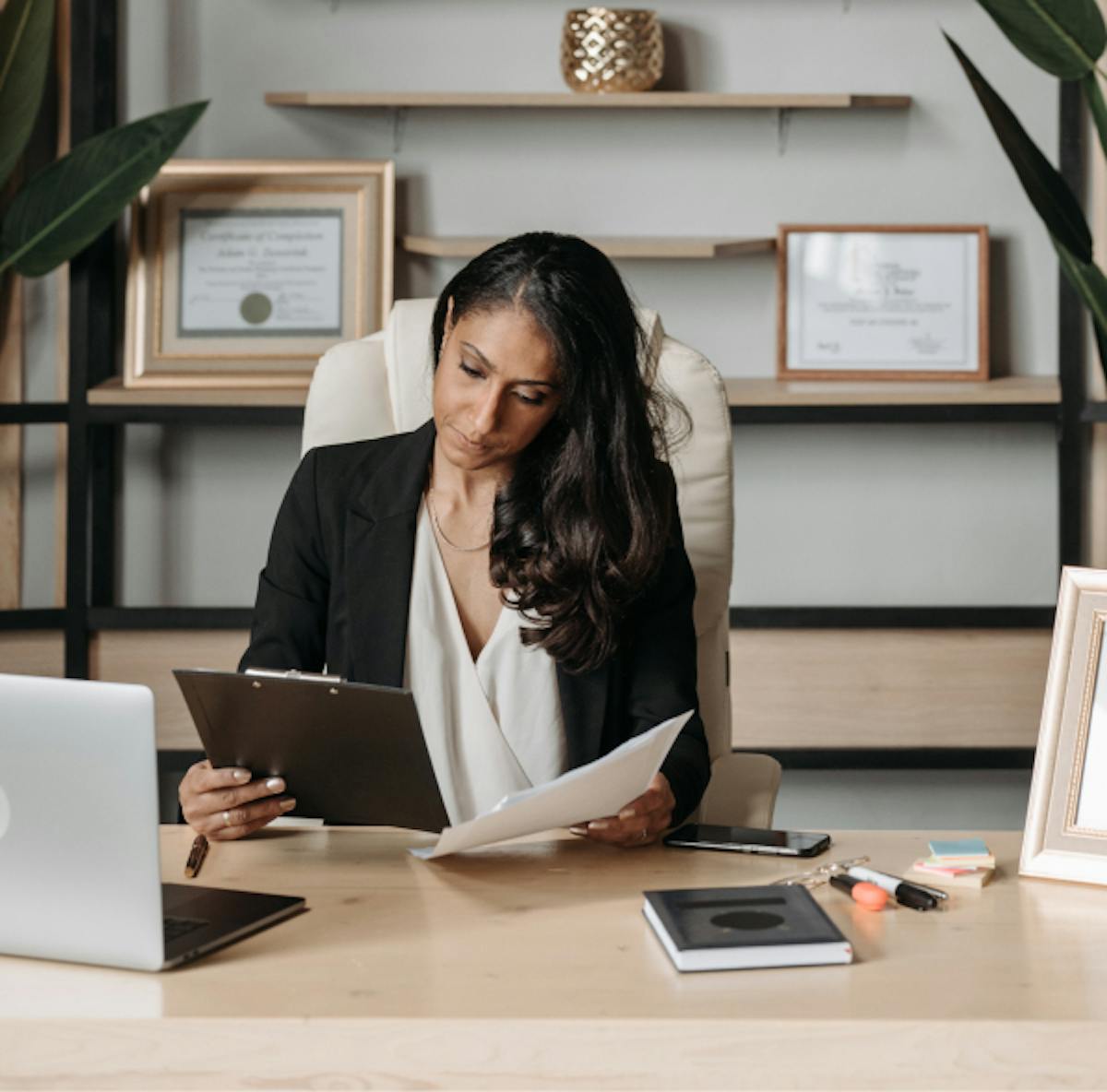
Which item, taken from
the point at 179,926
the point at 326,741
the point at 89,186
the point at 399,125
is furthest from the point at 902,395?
the point at 179,926

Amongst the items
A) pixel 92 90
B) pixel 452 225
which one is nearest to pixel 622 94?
pixel 452 225

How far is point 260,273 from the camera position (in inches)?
111

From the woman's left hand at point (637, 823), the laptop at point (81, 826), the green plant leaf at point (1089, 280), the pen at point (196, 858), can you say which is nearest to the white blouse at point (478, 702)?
the woman's left hand at point (637, 823)

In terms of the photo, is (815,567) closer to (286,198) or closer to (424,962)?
(286,198)

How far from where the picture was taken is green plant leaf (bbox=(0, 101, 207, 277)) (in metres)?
2.56

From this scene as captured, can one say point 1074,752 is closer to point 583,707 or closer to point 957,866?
point 957,866

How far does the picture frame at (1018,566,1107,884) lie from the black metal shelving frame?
1.42m

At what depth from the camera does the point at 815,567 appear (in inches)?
117

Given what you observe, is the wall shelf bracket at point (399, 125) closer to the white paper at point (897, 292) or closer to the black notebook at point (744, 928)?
the white paper at point (897, 292)

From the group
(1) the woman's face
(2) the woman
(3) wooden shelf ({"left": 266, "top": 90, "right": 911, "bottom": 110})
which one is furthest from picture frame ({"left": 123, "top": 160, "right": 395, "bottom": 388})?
(1) the woman's face

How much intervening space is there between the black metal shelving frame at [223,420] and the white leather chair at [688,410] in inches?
31.8

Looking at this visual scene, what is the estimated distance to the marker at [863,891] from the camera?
118 cm

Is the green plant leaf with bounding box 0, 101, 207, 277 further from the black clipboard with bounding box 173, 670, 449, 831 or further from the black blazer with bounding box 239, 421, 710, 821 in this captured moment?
the black clipboard with bounding box 173, 670, 449, 831

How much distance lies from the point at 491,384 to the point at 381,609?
0.97ft
